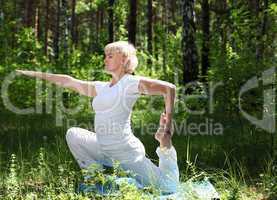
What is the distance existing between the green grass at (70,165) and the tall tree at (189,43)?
3.46 meters

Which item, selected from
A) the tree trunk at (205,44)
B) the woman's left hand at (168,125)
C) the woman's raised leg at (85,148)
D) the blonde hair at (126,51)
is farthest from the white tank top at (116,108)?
the tree trunk at (205,44)

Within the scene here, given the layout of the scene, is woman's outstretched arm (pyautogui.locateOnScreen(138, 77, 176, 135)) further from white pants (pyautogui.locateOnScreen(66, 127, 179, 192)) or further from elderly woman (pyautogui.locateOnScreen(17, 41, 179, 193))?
white pants (pyautogui.locateOnScreen(66, 127, 179, 192))

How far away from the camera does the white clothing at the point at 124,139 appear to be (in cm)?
518

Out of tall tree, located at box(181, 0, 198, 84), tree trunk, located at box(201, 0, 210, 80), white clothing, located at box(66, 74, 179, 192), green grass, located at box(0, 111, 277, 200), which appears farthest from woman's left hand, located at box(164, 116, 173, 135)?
tree trunk, located at box(201, 0, 210, 80)

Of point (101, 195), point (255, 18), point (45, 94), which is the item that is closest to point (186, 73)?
point (255, 18)

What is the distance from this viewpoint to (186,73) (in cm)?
1497

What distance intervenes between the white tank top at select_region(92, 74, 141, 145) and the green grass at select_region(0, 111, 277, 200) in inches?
23.0

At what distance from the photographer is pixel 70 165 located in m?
6.50

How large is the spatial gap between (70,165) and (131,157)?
1.43 metres

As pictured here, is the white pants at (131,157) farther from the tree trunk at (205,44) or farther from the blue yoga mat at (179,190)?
the tree trunk at (205,44)

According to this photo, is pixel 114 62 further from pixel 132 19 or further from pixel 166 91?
pixel 132 19

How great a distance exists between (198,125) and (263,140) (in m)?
2.51

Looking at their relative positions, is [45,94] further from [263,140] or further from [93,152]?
[93,152]

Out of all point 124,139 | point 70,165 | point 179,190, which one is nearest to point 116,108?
point 124,139
